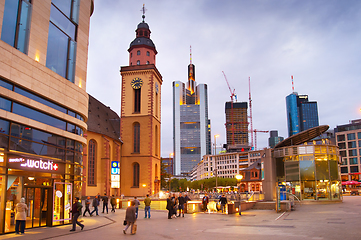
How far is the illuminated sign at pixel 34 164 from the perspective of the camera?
14750 mm

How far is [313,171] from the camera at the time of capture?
32094mm

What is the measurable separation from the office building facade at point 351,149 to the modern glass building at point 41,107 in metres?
99.0

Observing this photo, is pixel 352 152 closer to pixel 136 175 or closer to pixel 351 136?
pixel 351 136

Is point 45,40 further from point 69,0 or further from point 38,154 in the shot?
point 38,154

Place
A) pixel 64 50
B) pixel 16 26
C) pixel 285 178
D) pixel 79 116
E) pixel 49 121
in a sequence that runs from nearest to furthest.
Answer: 1. pixel 16 26
2. pixel 49 121
3. pixel 64 50
4. pixel 79 116
5. pixel 285 178

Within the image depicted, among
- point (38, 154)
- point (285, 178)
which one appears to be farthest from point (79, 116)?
point (285, 178)

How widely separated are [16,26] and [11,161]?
6122 millimetres

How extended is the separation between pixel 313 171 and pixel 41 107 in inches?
995

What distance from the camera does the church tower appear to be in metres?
57.8

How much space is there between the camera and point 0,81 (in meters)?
14.2

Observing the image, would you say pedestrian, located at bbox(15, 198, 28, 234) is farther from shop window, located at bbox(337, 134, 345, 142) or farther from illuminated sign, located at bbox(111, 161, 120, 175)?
shop window, located at bbox(337, 134, 345, 142)

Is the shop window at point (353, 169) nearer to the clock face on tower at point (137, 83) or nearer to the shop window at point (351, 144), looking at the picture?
the shop window at point (351, 144)

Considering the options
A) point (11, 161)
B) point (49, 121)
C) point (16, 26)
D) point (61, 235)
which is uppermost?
point (16, 26)

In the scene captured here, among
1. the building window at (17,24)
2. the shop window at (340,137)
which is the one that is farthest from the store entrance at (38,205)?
the shop window at (340,137)
